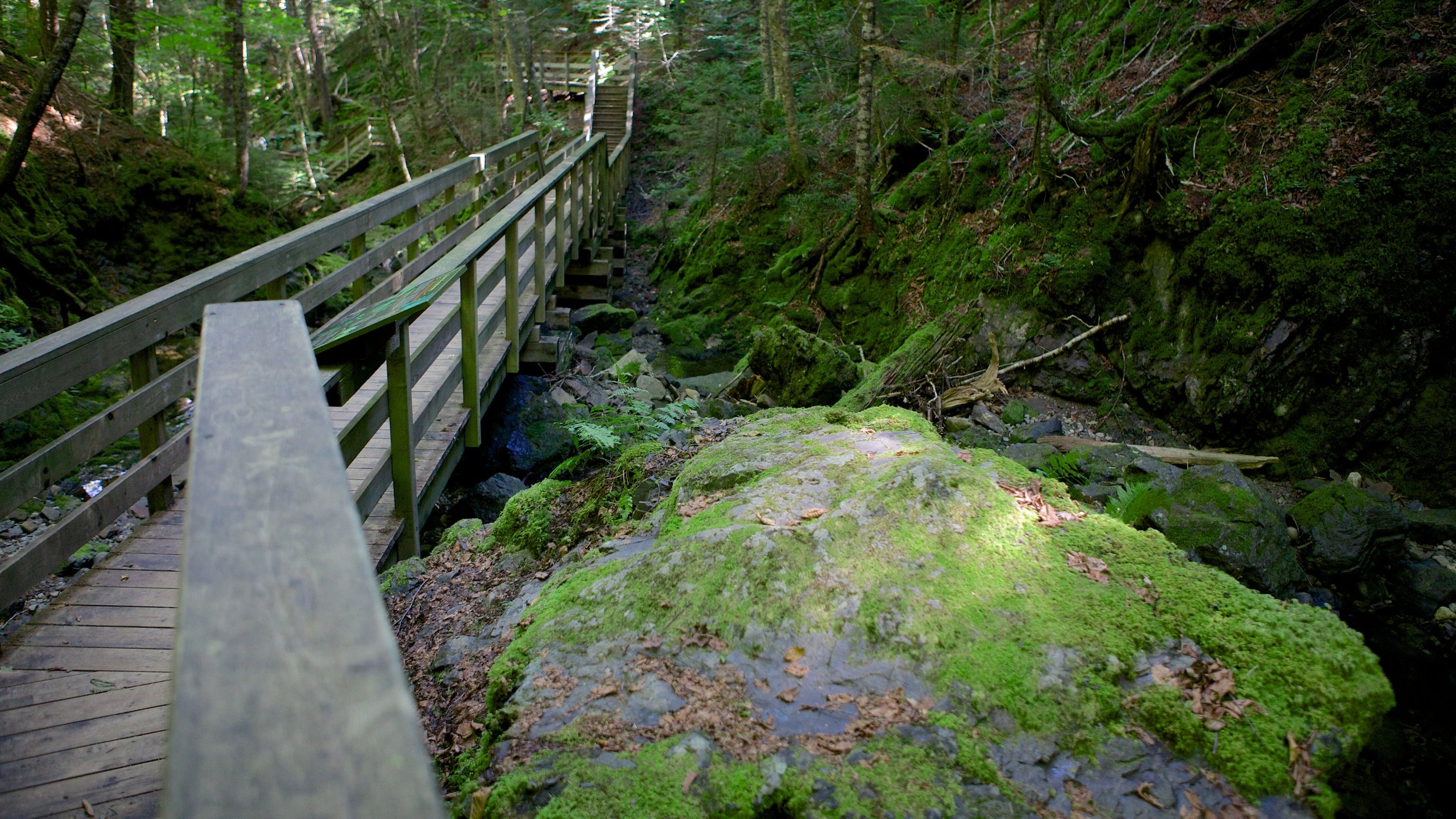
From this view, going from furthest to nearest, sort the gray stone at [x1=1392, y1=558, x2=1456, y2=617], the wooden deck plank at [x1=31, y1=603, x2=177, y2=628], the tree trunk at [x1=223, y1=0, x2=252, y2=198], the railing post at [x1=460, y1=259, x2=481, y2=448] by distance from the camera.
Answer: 1. the tree trunk at [x1=223, y1=0, x2=252, y2=198]
2. the railing post at [x1=460, y1=259, x2=481, y2=448]
3. the gray stone at [x1=1392, y1=558, x2=1456, y2=617]
4. the wooden deck plank at [x1=31, y1=603, x2=177, y2=628]

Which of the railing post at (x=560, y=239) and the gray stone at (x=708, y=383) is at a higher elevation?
the railing post at (x=560, y=239)

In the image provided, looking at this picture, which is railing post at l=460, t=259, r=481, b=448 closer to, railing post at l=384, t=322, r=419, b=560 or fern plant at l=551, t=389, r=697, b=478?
fern plant at l=551, t=389, r=697, b=478

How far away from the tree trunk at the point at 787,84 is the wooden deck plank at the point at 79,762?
1070 centimetres

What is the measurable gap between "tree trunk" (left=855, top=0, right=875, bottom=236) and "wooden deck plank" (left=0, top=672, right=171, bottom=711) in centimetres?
782

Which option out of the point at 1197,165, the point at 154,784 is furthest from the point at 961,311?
the point at 154,784

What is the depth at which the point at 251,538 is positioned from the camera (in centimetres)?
86

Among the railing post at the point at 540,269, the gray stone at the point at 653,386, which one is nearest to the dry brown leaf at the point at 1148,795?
the gray stone at the point at 653,386

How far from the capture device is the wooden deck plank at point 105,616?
2.96 metres

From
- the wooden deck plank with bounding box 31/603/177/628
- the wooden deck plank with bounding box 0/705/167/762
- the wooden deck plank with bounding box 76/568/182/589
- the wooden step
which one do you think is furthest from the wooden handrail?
the wooden step

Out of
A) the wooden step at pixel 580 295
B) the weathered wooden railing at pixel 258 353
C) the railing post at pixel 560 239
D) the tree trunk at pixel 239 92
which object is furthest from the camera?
the tree trunk at pixel 239 92

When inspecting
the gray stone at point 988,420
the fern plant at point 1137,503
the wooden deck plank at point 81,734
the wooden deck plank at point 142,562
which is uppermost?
the fern plant at point 1137,503

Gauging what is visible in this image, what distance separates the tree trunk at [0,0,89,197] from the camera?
20.9 ft

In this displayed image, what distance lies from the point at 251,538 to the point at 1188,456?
605 centimetres

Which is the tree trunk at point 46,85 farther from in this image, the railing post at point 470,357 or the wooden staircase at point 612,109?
the wooden staircase at point 612,109
